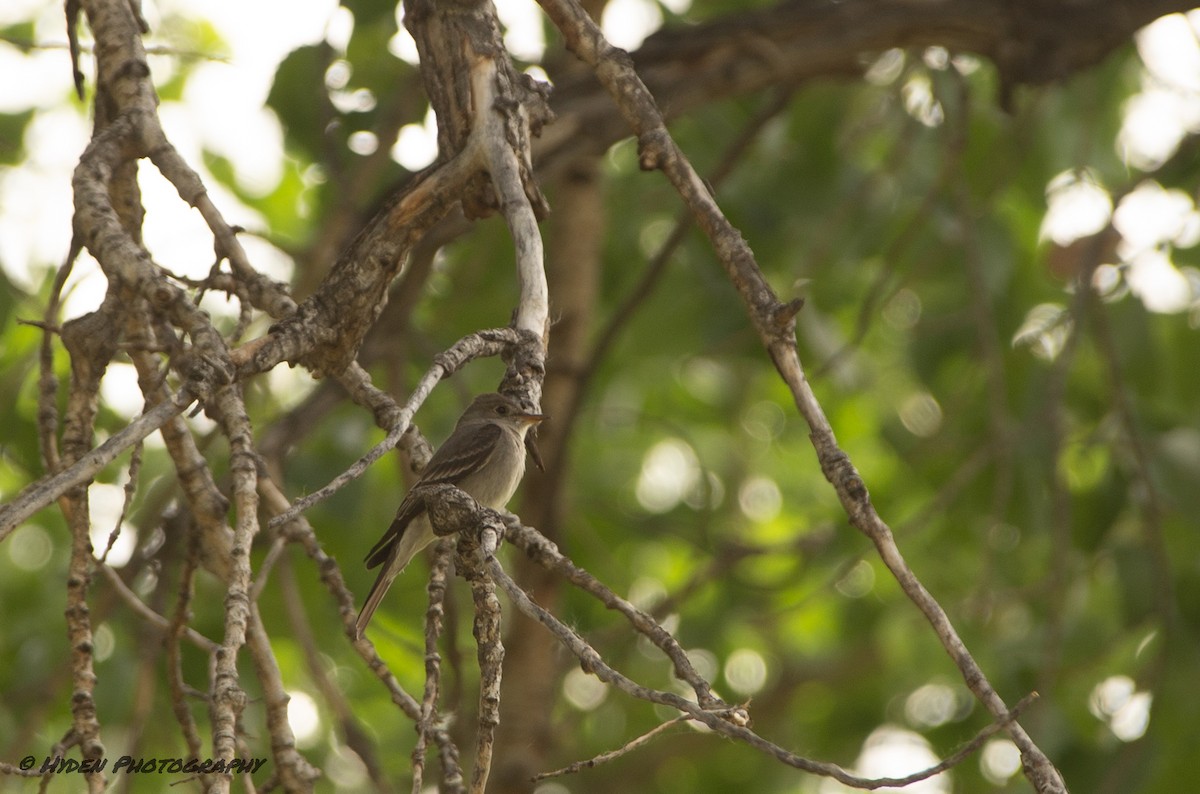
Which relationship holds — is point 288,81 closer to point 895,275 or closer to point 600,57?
point 600,57

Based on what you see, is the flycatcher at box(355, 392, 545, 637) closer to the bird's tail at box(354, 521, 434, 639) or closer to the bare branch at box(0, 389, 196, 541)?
the bird's tail at box(354, 521, 434, 639)

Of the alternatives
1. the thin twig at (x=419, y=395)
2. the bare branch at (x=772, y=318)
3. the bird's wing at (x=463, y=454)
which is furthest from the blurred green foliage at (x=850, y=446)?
the thin twig at (x=419, y=395)

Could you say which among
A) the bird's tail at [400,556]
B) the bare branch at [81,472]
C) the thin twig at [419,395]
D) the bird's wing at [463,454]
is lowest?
the bare branch at [81,472]

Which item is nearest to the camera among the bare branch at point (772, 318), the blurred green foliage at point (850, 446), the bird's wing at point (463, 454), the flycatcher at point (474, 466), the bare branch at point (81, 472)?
the bare branch at point (81, 472)

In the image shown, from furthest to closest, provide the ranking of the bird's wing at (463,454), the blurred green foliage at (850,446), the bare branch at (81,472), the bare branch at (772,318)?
the blurred green foliage at (850,446) → the bird's wing at (463,454) → the bare branch at (772,318) → the bare branch at (81,472)

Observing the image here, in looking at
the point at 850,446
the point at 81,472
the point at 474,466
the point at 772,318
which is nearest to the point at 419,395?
the point at 81,472

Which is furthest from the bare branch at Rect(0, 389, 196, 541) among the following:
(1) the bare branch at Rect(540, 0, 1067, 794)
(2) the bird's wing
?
(2) the bird's wing

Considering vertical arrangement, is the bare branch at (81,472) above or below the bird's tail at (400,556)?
below

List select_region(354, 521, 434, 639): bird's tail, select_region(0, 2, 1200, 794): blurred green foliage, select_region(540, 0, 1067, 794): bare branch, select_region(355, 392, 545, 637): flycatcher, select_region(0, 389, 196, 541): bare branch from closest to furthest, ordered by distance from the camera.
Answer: select_region(0, 389, 196, 541): bare branch
select_region(540, 0, 1067, 794): bare branch
select_region(354, 521, 434, 639): bird's tail
select_region(355, 392, 545, 637): flycatcher
select_region(0, 2, 1200, 794): blurred green foliage

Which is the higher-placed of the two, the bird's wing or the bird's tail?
the bird's wing

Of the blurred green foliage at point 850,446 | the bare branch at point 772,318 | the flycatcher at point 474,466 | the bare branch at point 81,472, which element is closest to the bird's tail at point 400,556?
the flycatcher at point 474,466

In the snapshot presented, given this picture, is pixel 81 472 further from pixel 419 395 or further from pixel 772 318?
pixel 772 318

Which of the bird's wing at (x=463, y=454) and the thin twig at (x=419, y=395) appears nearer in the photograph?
the thin twig at (x=419, y=395)

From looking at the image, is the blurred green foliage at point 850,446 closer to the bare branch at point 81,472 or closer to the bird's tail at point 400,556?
the bird's tail at point 400,556
